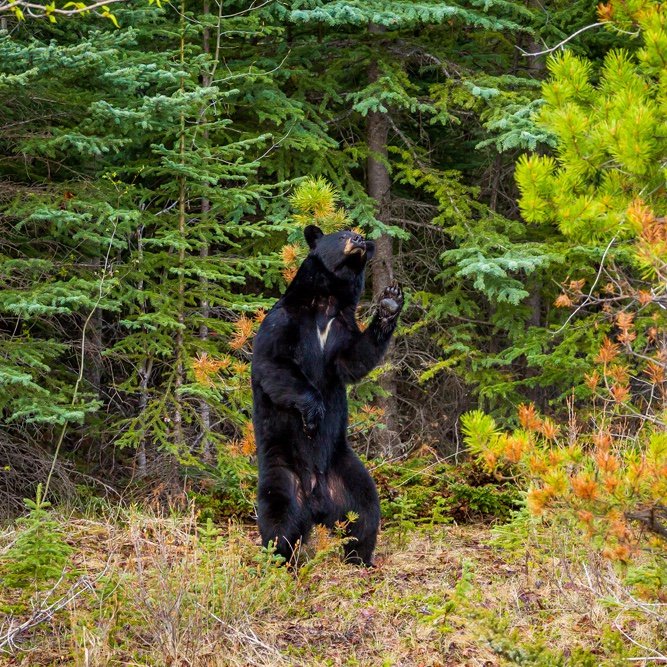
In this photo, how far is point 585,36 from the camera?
1209 cm

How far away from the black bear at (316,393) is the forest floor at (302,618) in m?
0.43

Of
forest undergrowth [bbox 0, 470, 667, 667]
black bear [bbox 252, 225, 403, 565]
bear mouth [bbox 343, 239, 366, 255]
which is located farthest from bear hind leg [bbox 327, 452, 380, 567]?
bear mouth [bbox 343, 239, 366, 255]

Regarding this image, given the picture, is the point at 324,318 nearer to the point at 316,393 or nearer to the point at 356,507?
the point at 316,393

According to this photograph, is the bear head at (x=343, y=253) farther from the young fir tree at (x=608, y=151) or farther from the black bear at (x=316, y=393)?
the young fir tree at (x=608, y=151)

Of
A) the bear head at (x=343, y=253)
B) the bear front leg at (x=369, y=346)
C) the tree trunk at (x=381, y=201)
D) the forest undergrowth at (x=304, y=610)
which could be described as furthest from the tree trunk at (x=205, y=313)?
the forest undergrowth at (x=304, y=610)

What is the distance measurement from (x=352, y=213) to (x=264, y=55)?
7.37 ft

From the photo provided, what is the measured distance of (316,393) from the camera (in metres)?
6.35

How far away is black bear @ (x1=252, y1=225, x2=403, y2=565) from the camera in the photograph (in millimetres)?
6281

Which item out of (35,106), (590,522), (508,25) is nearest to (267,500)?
(590,522)

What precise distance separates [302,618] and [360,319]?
5725 millimetres

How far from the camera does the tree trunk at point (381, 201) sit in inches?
480

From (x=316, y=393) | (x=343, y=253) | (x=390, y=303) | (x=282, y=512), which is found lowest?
(x=282, y=512)

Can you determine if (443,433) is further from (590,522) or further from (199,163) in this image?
(590,522)

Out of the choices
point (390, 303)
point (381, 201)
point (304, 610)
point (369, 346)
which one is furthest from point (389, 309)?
point (381, 201)
